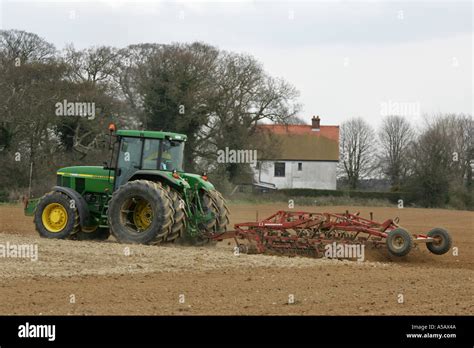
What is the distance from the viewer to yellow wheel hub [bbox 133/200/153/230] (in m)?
16.1

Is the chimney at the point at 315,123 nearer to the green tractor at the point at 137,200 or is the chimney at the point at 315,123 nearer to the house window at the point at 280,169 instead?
the house window at the point at 280,169

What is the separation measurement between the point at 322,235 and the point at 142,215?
371 centimetres

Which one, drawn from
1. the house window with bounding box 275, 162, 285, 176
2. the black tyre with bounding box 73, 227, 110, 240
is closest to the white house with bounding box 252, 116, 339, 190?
the house window with bounding box 275, 162, 285, 176

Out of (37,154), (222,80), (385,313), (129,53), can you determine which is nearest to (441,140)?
(222,80)

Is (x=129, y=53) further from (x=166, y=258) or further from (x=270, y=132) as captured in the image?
(x=166, y=258)

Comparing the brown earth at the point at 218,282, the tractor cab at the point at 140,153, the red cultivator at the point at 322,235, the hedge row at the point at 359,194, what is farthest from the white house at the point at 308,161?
the brown earth at the point at 218,282

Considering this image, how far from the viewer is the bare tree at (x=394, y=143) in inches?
2509

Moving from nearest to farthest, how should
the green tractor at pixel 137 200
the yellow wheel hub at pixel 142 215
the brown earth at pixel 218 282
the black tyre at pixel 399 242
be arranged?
the brown earth at pixel 218 282, the black tyre at pixel 399 242, the green tractor at pixel 137 200, the yellow wheel hub at pixel 142 215

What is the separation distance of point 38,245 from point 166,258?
8.40 feet

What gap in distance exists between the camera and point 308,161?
216 ft

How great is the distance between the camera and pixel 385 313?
8.99 meters

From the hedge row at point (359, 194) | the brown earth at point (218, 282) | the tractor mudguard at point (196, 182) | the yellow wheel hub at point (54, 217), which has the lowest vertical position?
the brown earth at point (218, 282)

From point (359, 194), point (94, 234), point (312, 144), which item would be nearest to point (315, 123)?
point (312, 144)

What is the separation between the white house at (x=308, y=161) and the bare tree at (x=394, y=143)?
4.52 m
